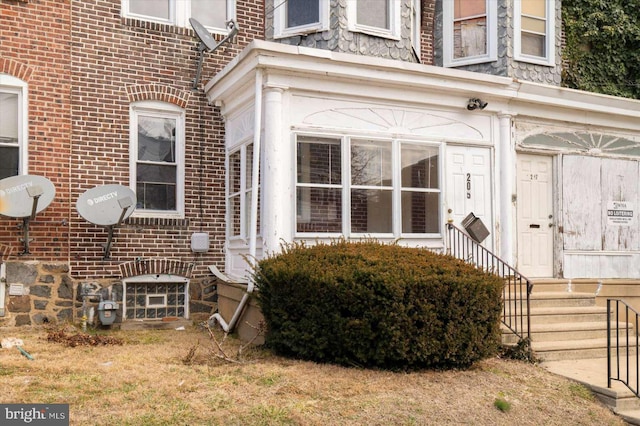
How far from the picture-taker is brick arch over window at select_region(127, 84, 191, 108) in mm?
9719

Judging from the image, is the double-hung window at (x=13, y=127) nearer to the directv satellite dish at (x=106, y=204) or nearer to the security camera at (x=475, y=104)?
the directv satellite dish at (x=106, y=204)

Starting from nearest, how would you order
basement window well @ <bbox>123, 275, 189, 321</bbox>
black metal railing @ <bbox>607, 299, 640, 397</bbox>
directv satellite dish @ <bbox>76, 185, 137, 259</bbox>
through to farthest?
black metal railing @ <bbox>607, 299, 640, 397</bbox>
directv satellite dish @ <bbox>76, 185, 137, 259</bbox>
basement window well @ <bbox>123, 275, 189, 321</bbox>

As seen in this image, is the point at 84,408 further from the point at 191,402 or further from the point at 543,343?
the point at 543,343

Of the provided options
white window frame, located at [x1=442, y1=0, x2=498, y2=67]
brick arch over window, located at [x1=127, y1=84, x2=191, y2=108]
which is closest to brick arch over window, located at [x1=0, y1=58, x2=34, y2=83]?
brick arch over window, located at [x1=127, y1=84, x2=191, y2=108]

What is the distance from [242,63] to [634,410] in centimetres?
626

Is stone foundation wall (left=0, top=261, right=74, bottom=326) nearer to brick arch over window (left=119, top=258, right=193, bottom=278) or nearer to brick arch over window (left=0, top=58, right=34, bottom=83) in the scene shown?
brick arch over window (left=119, top=258, right=193, bottom=278)

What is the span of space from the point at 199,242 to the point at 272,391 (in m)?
4.36

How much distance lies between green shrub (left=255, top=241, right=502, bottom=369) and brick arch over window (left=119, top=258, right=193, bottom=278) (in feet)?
9.52

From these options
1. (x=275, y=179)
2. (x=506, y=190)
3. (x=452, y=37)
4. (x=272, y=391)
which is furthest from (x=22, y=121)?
(x=452, y=37)

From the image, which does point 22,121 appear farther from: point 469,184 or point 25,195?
point 469,184

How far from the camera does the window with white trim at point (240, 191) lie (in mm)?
9453

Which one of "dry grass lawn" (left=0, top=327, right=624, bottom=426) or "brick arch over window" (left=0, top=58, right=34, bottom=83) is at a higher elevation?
"brick arch over window" (left=0, top=58, right=34, bottom=83)

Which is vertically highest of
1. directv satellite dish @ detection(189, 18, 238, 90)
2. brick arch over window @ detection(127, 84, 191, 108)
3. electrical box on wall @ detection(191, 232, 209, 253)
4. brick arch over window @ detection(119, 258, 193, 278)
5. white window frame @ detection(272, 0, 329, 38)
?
white window frame @ detection(272, 0, 329, 38)

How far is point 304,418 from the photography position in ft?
17.5
